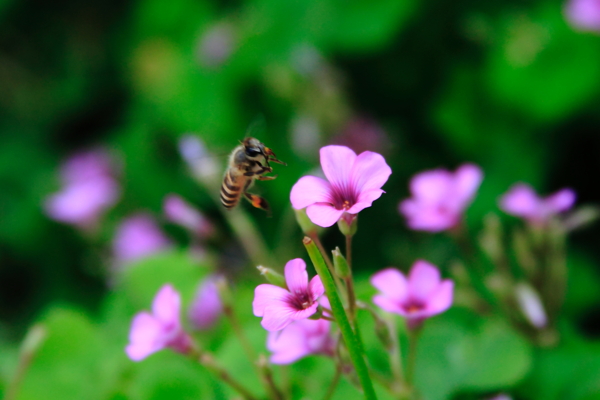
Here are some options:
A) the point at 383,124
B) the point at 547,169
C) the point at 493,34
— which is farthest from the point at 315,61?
the point at 547,169

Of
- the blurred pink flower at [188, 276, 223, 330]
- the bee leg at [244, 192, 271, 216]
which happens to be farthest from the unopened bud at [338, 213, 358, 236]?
the blurred pink flower at [188, 276, 223, 330]

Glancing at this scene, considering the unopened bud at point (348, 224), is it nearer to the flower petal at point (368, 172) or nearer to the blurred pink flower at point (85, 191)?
the flower petal at point (368, 172)

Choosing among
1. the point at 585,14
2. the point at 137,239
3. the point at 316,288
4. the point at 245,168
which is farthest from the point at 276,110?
the point at 316,288

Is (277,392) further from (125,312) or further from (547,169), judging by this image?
(547,169)

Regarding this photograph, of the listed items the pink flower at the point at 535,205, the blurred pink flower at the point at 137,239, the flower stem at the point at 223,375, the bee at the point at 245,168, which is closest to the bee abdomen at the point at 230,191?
the bee at the point at 245,168

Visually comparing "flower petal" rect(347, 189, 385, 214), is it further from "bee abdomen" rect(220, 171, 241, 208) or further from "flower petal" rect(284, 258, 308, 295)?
"bee abdomen" rect(220, 171, 241, 208)

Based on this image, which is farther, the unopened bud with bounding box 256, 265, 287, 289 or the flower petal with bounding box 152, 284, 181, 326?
the flower petal with bounding box 152, 284, 181, 326
